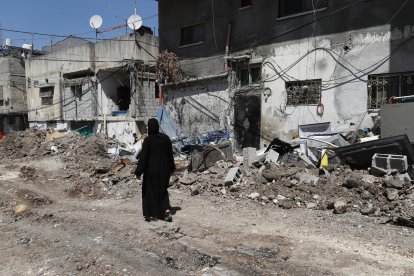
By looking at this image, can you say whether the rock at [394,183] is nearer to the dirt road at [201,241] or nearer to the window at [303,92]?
the dirt road at [201,241]

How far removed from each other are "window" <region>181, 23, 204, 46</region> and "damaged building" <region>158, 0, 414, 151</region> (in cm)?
4

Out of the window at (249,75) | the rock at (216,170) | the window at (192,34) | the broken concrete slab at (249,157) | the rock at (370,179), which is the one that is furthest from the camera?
the window at (192,34)

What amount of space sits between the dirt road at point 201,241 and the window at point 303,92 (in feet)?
19.1

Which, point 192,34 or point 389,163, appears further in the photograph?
point 192,34

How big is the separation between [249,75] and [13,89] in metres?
20.1

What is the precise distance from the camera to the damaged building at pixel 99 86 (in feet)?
65.2

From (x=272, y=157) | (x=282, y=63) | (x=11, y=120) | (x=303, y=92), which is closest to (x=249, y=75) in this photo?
(x=282, y=63)

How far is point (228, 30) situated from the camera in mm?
15344

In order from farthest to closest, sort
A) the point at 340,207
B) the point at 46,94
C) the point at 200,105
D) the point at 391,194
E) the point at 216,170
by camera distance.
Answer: the point at 46,94
the point at 200,105
the point at 216,170
the point at 391,194
the point at 340,207

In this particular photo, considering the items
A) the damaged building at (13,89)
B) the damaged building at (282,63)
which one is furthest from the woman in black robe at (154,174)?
the damaged building at (13,89)

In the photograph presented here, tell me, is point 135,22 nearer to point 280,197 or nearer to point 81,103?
point 81,103

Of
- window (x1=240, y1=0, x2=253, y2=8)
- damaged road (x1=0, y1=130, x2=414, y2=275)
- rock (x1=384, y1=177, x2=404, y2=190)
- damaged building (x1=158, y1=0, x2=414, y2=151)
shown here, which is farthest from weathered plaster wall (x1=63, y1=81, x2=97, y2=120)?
rock (x1=384, y1=177, x2=404, y2=190)

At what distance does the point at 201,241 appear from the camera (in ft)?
18.5

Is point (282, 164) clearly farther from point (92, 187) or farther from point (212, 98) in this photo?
point (212, 98)
